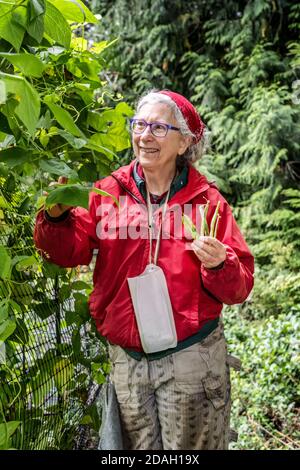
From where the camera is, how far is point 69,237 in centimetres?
177

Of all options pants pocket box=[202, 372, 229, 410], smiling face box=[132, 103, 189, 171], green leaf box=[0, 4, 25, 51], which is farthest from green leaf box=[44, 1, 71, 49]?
pants pocket box=[202, 372, 229, 410]

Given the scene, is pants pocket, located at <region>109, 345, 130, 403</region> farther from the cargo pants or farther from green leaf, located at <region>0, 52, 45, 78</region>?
green leaf, located at <region>0, 52, 45, 78</region>

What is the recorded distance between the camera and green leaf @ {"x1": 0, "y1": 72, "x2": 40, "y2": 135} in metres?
0.79

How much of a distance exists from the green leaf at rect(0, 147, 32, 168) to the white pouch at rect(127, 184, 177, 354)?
719 mm

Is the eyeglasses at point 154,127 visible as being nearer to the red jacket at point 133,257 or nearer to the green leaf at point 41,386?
the red jacket at point 133,257

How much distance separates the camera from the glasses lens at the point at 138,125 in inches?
74.0

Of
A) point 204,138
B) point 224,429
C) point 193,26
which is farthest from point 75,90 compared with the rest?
point 193,26

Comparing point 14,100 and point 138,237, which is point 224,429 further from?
point 14,100

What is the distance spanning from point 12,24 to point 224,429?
1.50 m

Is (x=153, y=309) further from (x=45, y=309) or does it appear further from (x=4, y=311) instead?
(x=4, y=311)

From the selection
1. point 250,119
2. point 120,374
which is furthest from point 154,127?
point 250,119

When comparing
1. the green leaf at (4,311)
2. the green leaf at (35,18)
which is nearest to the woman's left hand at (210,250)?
the green leaf at (4,311)

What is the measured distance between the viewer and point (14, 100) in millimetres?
926

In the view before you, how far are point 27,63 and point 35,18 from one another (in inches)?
5.1
